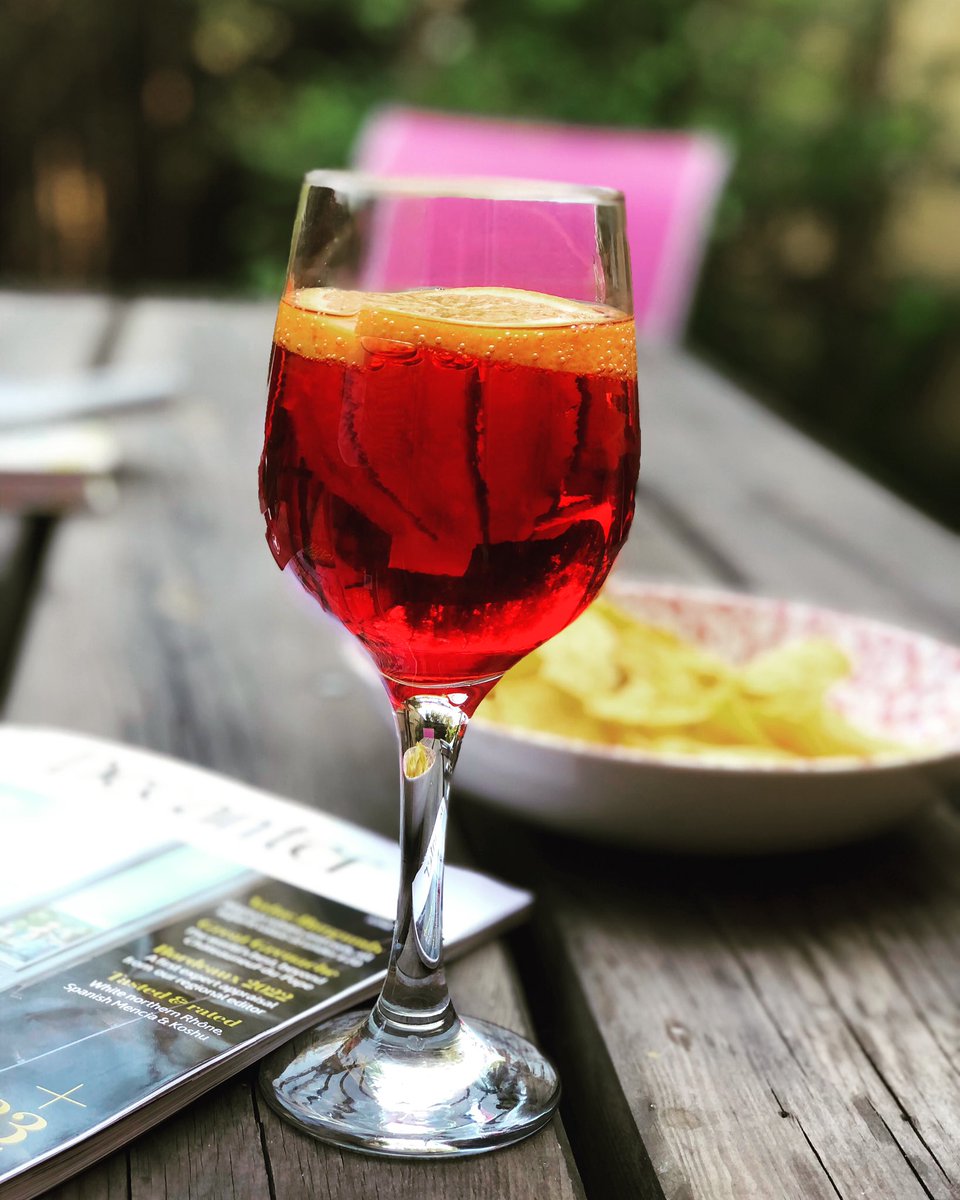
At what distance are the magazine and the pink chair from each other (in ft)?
8.33

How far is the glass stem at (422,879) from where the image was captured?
622 mm

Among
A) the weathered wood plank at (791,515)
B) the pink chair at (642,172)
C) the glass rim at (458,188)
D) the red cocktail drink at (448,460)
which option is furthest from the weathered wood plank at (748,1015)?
the pink chair at (642,172)

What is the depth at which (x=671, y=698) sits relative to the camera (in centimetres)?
84

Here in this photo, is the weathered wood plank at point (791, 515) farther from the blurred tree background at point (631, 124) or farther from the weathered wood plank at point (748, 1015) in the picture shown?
the blurred tree background at point (631, 124)

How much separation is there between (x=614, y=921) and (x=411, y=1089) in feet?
0.64

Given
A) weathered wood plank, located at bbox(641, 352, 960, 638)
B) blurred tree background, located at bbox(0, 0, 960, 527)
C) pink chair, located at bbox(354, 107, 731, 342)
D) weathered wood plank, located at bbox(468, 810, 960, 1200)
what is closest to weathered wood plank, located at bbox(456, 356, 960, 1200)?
weathered wood plank, located at bbox(468, 810, 960, 1200)

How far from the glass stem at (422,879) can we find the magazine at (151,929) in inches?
1.7

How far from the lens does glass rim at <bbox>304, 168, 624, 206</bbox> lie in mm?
605

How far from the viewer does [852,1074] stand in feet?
2.09

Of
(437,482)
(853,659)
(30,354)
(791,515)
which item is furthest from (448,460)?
(30,354)

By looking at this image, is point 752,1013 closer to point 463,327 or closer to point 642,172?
point 463,327

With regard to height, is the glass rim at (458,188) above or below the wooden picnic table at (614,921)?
above

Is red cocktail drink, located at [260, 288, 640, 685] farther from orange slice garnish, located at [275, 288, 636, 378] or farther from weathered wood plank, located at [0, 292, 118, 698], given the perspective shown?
weathered wood plank, located at [0, 292, 118, 698]

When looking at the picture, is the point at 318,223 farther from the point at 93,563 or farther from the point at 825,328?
the point at 825,328
